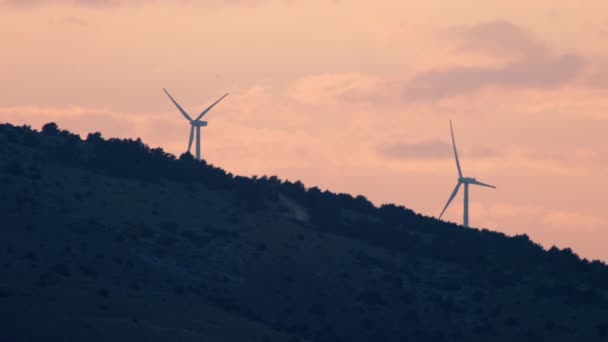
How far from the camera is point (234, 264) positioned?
156625 millimetres

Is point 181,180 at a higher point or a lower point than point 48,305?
higher

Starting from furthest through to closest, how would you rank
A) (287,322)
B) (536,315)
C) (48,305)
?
(536,315) < (287,322) < (48,305)

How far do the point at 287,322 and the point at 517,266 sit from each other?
35.5 meters

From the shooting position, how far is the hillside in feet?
429

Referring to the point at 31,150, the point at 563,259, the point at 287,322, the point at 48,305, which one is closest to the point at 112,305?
the point at 48,305

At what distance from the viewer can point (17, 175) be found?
160 metres

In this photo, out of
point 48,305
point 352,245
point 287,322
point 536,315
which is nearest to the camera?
point 48,305

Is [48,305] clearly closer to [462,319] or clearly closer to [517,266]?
[462,319]

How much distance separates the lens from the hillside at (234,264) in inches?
5153

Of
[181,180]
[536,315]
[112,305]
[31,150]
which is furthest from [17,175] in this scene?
[536,315]

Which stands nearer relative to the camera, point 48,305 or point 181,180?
point 48,305

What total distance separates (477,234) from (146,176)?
3533 cm

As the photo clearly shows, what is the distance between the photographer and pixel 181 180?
18100 centimetres

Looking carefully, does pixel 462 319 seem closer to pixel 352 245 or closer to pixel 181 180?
pixel 352 245
